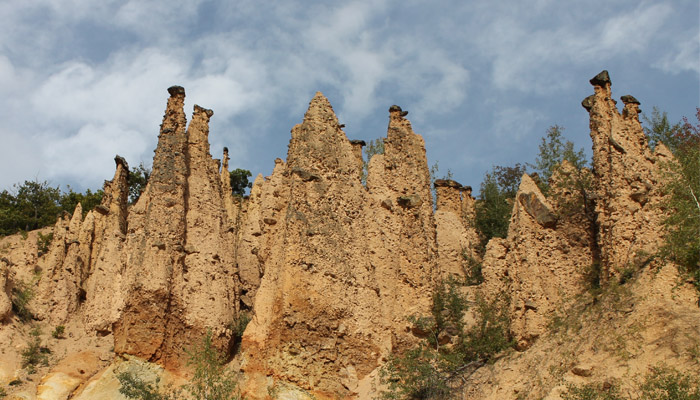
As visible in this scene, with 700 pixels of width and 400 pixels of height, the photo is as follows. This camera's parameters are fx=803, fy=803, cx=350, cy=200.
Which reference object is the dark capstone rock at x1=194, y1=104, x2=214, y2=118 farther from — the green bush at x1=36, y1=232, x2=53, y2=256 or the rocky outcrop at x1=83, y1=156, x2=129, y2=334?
the green bush at x1=36, y1=232, x2=53, y2=256

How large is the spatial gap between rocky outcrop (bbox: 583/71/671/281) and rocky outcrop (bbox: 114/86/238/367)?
9.40m

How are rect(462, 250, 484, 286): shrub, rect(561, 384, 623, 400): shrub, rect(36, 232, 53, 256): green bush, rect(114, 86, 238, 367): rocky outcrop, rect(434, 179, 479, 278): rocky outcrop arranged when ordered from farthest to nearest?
rect(36, 232, 53, 256): green bush → rect(434, 179, 479, 278): rocky outcrop → rect(462, 250, 484, 286): shrub → rect(114, 86, 238, 367): rocky outcrop → rect(561, 384, 623, 400): shrub

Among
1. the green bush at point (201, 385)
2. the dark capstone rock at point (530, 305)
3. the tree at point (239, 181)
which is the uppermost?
the tree at point (239, 181)

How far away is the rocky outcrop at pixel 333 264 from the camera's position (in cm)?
1680

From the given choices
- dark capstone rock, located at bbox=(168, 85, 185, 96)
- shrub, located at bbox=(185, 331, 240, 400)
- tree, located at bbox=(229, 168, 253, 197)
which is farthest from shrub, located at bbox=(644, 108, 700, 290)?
tree, located at bbox=(229, 168, 253, 197)

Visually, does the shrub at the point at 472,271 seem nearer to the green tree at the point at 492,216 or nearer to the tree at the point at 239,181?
the green tree at the point at 492,216

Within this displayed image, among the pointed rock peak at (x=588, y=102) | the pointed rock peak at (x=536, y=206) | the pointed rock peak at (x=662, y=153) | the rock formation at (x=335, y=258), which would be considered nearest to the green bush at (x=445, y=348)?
the rock formation at (x=335, y=258)

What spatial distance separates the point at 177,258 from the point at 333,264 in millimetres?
4752

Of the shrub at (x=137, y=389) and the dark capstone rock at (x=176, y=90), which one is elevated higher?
the dark capstone rock at (x=176, y=90)

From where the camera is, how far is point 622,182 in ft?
57.0

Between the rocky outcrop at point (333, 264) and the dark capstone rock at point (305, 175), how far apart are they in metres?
0.02

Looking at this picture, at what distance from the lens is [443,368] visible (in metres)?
17.0

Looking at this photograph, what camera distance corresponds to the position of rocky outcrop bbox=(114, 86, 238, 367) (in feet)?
63.0

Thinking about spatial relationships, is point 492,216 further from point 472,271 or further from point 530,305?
point 530,305
